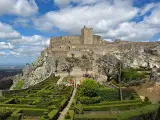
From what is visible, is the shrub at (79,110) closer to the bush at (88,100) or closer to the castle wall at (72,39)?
the bush at (88,100)

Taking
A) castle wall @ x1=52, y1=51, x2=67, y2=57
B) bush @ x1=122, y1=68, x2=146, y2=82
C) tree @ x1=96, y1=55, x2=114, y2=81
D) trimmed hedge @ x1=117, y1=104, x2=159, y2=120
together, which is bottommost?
trimmed hedge @ x1=117, y1=104, x2=159, y2=120

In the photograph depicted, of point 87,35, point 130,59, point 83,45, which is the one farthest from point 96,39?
point 130,59

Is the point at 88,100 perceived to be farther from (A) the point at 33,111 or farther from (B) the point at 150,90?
(B) the point at 150,90

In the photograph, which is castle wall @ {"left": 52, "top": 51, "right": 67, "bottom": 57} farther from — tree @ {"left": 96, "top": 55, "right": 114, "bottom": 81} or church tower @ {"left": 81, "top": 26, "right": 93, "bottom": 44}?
church tower @ {"left": 81, "top": 26, "right": 93, "bottom": 44}

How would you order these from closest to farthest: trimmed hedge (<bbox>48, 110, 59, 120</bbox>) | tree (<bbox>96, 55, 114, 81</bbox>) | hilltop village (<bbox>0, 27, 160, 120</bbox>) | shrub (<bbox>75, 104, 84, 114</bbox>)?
trimmed hedge (<bbox>48, 110, 59, 120</bbox>) < shrub (<bbox>75, 104, 84, 114</bbox>) < hilltop village (<bbox>0, 27, 160, 120</bbox>) < tree (<bbox>96, 55, 114, 81</bbox>)

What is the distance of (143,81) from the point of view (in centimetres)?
4228

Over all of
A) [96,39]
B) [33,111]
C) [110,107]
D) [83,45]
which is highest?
[96,39]

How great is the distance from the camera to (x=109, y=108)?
2461 centimetres

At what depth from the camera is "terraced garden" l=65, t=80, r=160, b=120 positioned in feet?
55.1

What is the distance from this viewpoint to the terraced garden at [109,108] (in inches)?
661

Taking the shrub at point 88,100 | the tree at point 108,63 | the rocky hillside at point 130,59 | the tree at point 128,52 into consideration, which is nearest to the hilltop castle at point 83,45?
the tree at point 128,52

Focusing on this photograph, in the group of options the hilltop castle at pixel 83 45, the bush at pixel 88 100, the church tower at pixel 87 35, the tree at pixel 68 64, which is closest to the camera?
the bush at pixel 88 100

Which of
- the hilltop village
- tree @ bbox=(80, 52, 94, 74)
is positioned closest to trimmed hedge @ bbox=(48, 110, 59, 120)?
the hilltop village

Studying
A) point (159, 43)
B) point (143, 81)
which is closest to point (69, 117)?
point (143, 81)
